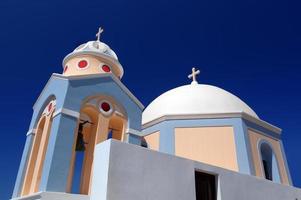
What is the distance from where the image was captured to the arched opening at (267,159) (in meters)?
11.0

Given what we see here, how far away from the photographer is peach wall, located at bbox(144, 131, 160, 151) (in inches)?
411

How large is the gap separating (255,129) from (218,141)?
184 centimetres

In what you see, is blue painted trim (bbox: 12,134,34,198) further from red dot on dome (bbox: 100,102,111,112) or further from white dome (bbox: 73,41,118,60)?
white dome (bbox: 73,41,118,60)

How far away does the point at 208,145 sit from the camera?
32.7ft

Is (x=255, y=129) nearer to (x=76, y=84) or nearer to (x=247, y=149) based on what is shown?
(x=247, y=149)

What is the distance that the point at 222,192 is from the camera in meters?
6.27

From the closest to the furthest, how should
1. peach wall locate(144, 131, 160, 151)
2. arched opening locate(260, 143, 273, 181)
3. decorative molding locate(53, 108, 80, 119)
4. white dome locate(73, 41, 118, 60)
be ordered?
decorative molding locate(53, 108, 80, 119) < white dome locate(73, 41, 118, 60) < peach wall locate(144, 131, 160, 151) < arched opening locate(260, 143, 273, 181)

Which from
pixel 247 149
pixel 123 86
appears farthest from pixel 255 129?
pixel 123 86

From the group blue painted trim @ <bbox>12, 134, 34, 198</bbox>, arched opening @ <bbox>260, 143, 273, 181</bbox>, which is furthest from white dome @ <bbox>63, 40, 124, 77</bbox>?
arched opening @ <bbox>260, 143, 273, 181</bbox>

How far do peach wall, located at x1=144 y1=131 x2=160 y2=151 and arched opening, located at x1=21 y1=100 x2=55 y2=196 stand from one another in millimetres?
4143

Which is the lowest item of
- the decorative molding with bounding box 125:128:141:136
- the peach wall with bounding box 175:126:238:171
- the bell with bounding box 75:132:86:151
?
the bell with bounding box 75:132:86:151

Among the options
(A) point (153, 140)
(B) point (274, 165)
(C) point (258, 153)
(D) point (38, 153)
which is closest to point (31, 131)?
(D) point (38, 153)

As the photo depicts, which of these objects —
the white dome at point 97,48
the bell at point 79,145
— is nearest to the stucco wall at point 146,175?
the bell at point 79,145

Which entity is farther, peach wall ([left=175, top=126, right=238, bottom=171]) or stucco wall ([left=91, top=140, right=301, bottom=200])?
peach wall ([left=175, top=126, right=238, bottom=171])
